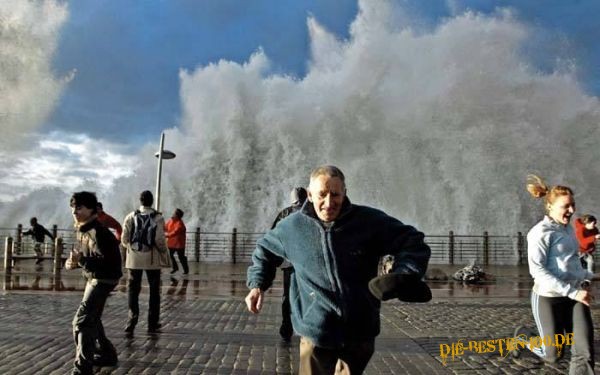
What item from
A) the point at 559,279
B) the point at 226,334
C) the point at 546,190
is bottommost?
the point at 226,334

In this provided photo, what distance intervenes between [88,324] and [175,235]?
34.4 ft

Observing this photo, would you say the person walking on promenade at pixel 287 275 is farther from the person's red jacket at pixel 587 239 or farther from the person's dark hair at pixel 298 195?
the person's red jacket at pixel 587 239

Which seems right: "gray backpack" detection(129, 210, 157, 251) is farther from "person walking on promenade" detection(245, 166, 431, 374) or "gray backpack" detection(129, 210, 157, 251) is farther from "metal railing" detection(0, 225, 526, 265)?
"metal railing" detection(0, 225, 526, 265)

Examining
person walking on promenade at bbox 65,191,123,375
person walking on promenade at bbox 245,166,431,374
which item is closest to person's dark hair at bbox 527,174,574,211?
person walking on promenade at bbox 245,166,431,374

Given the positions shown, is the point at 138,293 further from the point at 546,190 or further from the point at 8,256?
the point at 8,256

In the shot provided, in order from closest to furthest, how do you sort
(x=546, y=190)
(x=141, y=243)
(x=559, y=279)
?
(x=559, y=279) → (x=546, y=190) → (x=141, y=243)

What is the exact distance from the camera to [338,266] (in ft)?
8.19

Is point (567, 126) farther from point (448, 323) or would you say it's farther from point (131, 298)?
point (131, 298)

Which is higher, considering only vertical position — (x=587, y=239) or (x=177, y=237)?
(x=587, y=239)

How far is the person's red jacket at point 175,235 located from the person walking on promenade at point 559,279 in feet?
38.7

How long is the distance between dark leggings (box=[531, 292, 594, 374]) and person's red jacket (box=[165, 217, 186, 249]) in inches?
461

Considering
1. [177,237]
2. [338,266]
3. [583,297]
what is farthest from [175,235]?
[338,266]

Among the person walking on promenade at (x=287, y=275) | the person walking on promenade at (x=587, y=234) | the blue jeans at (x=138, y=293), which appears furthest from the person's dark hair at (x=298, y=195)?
the person walking on promenade at (x=587, y=234)

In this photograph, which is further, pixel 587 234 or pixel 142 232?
pixel 587 234
